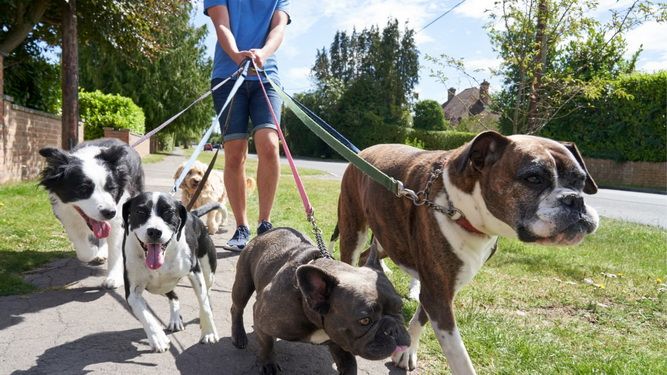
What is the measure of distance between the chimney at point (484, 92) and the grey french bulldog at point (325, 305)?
A: 18.8 feet

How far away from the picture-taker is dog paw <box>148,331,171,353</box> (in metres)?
2.96

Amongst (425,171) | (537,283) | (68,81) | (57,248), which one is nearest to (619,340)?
(537,283)

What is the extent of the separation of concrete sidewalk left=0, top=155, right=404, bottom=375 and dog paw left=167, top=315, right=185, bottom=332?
55mm

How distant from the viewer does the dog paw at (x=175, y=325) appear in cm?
338

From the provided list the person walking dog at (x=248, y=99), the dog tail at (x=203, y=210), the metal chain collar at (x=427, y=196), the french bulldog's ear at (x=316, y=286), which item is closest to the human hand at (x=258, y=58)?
the person walking dog at (x=248, y=99)

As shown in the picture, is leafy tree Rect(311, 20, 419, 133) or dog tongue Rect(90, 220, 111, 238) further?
leafy tree Rect(311, 20, 419, 133)

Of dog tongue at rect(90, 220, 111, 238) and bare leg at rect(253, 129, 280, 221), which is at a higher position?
bare leg at rect(253, 129, 280, 221)

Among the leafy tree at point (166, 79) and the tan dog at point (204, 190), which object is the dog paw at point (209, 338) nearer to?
the tan dog at point (204, 190)

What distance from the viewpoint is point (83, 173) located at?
4020mm

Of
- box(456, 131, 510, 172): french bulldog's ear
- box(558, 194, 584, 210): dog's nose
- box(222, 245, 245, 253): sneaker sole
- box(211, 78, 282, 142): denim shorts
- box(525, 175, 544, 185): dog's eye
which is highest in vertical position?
box(211, 78, 282, 142): denim shorts

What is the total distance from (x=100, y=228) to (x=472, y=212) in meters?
3.10

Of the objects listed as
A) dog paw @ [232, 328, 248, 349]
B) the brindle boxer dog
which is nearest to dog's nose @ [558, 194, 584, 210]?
the brindle boxer dog

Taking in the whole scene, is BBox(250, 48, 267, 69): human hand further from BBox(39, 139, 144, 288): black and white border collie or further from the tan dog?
the tan dog

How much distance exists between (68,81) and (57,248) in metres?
5.06
